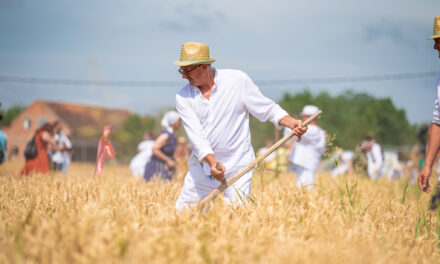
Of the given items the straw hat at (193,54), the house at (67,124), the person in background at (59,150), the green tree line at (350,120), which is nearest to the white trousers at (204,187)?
the straw hat at (193,54)

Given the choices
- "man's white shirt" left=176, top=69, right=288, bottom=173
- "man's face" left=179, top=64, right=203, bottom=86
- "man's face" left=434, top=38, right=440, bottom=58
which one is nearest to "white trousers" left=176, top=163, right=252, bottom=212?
"man's white shirt" left=176, top=69, right=288, bottom=173

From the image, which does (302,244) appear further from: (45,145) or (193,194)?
(45,145)

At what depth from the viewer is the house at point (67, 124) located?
50.5 m

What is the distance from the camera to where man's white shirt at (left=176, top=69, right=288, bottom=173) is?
423 centimetres

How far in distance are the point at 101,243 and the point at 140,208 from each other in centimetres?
128

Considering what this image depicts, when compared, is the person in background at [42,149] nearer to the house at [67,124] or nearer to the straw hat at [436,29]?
the straw hat at [436,29]

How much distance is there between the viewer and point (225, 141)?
13.9 ft

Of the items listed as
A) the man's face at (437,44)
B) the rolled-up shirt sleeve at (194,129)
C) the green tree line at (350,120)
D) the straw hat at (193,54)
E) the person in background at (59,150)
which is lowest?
the green tree line at (350,120)

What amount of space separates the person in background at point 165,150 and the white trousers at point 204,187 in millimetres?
3291

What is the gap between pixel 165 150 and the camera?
7875 millimetres

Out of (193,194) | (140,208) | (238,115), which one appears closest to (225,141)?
(238,115)

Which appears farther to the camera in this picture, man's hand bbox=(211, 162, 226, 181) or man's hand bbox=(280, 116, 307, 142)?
man's hand bbox=(280, 116, 307, 142)

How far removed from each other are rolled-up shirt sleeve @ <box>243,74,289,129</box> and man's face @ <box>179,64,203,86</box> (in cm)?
44

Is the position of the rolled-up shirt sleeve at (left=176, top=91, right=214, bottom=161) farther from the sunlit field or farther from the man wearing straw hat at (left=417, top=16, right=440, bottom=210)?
the man wearing straw hat at (left=417, top=16, right=440, bottom=210)
